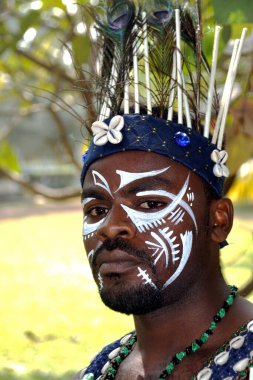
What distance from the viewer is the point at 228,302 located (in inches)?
86.4

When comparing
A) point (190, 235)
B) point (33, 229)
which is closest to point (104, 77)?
point (190, 235)

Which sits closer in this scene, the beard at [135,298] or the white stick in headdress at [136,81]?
the beard at [135,298]

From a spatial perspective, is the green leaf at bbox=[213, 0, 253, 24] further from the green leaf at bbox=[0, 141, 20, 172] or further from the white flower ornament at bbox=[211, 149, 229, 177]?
the green leaf at bbox=[0, 141, 20, 172]

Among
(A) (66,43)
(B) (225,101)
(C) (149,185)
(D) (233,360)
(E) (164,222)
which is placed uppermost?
(A) (66,43)

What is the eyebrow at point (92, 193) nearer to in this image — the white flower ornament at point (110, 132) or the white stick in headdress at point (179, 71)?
the white flower ornament at point (110, 132)

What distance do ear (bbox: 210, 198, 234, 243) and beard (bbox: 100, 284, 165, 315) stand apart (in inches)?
10.7

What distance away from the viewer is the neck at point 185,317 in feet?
7.06

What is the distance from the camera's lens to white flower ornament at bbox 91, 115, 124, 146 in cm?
214

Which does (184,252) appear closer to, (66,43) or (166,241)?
(166,241)

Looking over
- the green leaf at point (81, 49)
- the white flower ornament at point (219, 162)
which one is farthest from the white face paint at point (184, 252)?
the green leaf at point (81, 49)

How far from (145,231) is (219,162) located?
330mm

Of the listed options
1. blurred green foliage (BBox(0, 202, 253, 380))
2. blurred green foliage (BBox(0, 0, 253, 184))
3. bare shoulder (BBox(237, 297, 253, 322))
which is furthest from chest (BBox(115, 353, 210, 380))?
blurred green foliage (BBox(0, 0, 253, 184))

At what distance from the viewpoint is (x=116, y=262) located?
207 centimetres

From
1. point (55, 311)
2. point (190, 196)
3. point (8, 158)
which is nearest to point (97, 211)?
point (190, 196)
